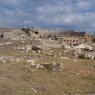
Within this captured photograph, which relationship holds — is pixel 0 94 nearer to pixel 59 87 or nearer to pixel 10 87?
pixel 10 87

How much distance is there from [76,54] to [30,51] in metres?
6.85

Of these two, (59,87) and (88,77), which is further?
(88,77)

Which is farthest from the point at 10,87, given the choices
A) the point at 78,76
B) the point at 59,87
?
the point at 78,76

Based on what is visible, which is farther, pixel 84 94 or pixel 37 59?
pixel 37 59

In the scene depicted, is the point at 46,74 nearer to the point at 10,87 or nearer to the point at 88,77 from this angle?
the point at 88,77

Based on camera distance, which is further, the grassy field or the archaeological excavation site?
the archaeological excavation site

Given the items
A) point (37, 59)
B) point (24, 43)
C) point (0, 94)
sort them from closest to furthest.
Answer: point (0, 94)
point (37, 59)
point (24, 43)

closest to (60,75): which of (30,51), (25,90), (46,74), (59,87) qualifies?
(46,74)

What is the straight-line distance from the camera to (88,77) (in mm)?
27172

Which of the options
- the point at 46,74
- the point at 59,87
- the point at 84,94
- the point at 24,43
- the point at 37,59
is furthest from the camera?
the point at 24,43

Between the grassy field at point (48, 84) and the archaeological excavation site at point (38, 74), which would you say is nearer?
the grassy field at point (48, 84)

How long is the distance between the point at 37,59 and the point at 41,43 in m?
14.0

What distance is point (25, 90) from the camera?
1758 cm

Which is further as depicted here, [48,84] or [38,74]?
[38,74]
